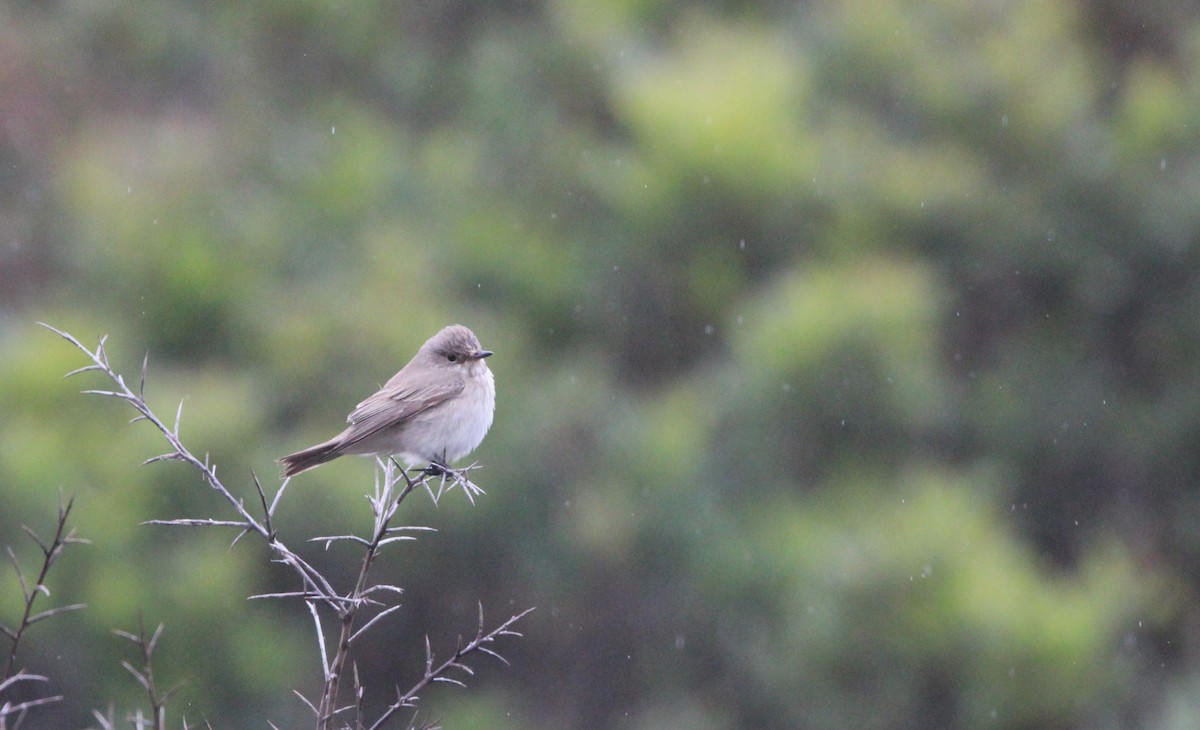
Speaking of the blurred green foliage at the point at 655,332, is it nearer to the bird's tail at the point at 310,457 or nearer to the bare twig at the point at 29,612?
the bird's tail at the point at 310,457

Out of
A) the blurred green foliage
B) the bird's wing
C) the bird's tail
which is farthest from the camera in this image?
the blurred green foliage

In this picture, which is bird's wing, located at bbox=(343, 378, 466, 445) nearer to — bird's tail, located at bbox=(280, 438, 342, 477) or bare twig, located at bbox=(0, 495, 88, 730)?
bird's tail, located at bbox=(280, 438, 342, 477)

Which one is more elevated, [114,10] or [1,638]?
[114,10]

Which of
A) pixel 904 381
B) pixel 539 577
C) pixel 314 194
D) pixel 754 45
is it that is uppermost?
pixel 754 45

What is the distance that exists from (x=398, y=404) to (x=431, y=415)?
0.11m

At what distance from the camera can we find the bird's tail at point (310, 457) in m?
3.37

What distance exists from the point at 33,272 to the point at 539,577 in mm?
4738

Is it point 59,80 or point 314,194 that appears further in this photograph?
point 59,80

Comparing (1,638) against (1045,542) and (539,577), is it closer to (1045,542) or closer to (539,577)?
(539,577)

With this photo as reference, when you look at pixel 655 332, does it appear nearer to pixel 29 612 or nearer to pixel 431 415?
pixel 431 415

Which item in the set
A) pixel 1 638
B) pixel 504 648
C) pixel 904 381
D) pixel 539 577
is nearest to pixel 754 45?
pixel 904 381

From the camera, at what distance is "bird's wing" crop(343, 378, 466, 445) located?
4.00 metres

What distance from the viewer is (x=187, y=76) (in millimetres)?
11773

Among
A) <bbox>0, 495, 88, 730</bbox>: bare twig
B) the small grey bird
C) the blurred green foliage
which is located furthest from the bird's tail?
the blurred green foliage
